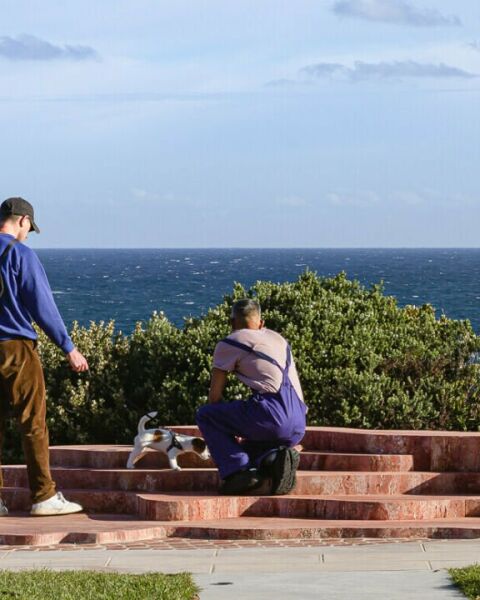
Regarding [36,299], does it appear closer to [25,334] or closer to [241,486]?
[25,334]

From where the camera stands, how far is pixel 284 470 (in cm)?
1002

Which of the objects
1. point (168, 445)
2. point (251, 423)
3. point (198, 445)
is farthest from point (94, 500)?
point (251, 423)

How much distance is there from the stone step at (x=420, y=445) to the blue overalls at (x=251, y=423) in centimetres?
103

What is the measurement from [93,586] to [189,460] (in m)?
4.15

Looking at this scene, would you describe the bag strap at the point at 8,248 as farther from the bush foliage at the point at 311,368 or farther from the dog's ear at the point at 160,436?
the bush foliage at the point at 311,368

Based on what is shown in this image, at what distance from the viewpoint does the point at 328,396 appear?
13.0 m

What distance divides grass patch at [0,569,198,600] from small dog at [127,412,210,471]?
10.8 feet

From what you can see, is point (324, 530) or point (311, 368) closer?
point (324, 530)

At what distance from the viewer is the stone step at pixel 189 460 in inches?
427

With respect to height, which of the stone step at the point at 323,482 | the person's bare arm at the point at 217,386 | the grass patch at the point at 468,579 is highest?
the person's bare arm at the point at 217,386

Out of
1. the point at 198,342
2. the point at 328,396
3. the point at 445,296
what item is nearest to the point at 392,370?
the point at 328,396

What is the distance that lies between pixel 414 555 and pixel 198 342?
5.64 meters

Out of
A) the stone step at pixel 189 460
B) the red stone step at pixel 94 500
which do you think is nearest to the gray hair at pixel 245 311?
the stone step at pixel 189 460

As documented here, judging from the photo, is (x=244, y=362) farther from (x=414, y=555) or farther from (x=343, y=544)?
(x=414, y=555)
